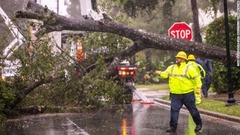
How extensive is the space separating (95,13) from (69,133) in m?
6.35

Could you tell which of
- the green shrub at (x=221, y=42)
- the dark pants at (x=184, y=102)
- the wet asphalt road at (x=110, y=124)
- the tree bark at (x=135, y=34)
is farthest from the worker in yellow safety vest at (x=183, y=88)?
the green shrub at (x=221, y=42)

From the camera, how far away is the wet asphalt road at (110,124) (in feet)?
31.5

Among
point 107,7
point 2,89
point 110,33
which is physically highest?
point 107,7

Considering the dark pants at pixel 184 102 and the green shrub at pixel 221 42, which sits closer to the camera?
the dark pants at pixel 184 102

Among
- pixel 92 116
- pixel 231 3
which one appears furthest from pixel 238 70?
pixel 231 3

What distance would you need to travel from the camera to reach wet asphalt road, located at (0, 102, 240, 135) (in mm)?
9609

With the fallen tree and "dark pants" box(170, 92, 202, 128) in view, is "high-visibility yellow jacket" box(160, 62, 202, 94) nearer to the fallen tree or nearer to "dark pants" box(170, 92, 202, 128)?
"dark pants" box(170, 92, 202, 128)

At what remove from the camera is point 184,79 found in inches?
378

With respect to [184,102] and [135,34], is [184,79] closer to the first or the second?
[184,102]

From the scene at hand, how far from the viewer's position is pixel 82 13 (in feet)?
51.0

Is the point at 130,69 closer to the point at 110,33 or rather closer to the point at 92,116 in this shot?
the point at 110,33

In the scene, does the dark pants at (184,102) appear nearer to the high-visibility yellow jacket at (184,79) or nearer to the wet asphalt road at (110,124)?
the high-visibility yellow jacket at (184,79)

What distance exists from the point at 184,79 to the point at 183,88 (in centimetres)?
18

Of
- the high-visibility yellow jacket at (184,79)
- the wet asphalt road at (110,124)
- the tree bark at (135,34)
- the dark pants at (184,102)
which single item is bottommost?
the wet asphalt road at (110,124)
